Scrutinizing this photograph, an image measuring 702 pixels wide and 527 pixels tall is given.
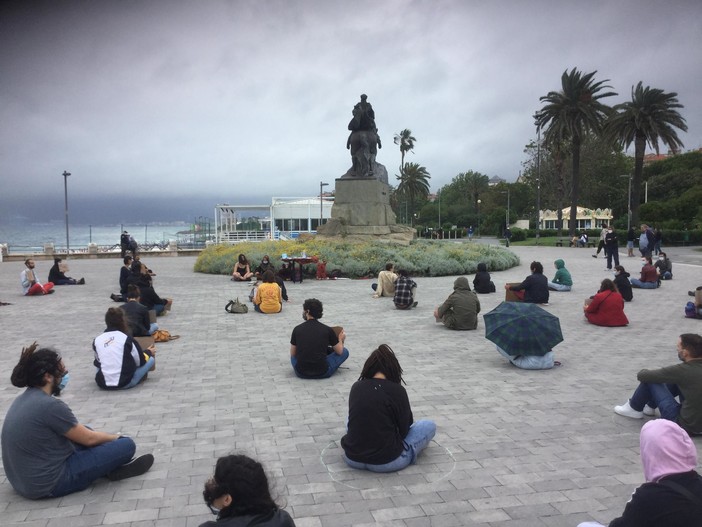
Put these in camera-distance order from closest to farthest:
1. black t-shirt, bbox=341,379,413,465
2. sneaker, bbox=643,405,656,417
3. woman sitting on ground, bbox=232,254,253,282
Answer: black t-shirt, bbox=341,379,413,465 → sneaker, bbox=643,405,656,417 → woman sitting on ground, bbox=232,254,253,282

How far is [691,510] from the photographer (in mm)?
2926

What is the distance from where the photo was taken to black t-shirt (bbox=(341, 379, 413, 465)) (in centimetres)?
457

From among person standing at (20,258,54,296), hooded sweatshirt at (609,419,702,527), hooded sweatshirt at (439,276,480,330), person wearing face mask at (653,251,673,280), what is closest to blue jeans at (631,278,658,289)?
person wearing face mask at (653,251,673,280)

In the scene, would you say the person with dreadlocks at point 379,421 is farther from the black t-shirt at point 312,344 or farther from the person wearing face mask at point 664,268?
the person wearing face mask at point 664,268

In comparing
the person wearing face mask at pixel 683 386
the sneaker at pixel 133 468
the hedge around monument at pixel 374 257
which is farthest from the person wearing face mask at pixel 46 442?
the hedge around monument at pixel 374 257

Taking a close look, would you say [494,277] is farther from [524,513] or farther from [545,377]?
[524,513]

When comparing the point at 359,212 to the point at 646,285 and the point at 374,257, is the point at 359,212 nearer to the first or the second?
the point at 374,257

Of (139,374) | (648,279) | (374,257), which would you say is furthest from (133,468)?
(374,257)

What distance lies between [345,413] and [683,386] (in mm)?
3390

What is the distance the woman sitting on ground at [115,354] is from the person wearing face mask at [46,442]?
245 centimetres

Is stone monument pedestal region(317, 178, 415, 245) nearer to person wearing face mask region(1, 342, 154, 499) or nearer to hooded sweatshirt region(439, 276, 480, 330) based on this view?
A: hooded sweatshirt region(439, 276, 480, 330)

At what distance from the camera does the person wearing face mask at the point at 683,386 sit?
5.29m

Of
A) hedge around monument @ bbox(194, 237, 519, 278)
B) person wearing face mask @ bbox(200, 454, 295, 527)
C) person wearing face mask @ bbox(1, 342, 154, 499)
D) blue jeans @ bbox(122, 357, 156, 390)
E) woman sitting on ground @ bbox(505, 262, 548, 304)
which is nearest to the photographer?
person wearing face mask @ bbox(200, 454, 295, 527)

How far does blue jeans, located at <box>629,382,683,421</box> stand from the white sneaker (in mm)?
45
